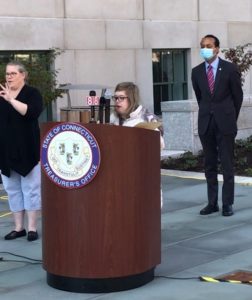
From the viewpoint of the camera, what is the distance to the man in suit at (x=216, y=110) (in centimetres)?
793

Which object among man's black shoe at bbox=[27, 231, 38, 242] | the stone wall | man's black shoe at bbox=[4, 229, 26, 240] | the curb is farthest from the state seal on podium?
the stone wall

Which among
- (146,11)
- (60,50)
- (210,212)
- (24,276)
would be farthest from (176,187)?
(146,11)

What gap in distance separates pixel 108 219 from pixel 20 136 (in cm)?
212

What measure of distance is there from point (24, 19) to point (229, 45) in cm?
754

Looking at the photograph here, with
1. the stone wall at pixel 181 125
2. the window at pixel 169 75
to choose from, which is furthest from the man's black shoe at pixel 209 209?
the window at pixel 169 75

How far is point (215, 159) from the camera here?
323 inches

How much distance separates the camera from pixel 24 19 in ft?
52.4

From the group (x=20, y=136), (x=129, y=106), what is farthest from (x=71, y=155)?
(x=20, y=136)

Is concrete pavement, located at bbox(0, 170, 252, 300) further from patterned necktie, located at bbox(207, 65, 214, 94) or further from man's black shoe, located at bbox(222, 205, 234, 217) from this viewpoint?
patterned necktie, located at bbox(207, 65, 214, 94)

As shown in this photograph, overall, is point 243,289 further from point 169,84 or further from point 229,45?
point 229,45

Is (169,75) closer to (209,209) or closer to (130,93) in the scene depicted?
(209,209)

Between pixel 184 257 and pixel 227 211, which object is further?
pixel 227 211

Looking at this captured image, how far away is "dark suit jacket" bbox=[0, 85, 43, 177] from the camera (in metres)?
6.88

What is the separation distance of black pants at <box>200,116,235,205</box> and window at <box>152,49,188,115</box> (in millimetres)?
11351
